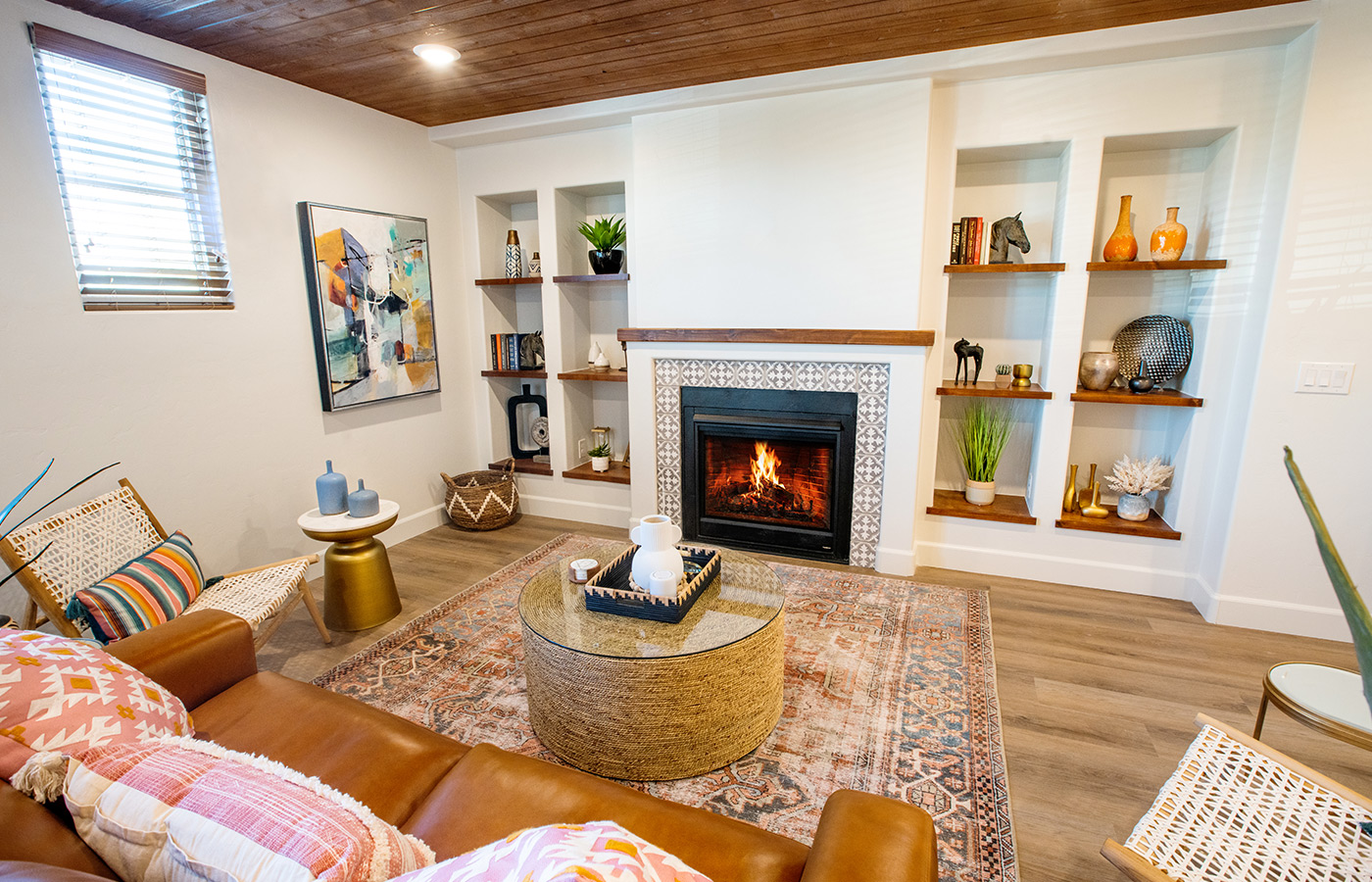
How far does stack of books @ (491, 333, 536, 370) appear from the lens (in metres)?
4.20

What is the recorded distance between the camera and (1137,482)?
307 cm

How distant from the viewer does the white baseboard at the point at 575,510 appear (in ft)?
13.3

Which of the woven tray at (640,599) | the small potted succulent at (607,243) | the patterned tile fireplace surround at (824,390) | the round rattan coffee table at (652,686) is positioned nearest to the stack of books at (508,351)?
the small potted succulent at (607,243)

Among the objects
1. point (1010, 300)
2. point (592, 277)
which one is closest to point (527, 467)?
point (592, 277)

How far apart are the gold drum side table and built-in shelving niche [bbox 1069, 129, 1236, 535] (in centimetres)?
336

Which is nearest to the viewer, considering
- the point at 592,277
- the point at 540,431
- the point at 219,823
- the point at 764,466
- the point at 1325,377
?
the point at 219,823

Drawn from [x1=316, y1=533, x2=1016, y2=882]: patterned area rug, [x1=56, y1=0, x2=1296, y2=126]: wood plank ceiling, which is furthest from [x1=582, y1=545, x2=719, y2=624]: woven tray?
[x1=56, y1=0, x2=1296, y2=126]: wood plank ceiling

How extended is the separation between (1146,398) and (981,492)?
2.77 ft

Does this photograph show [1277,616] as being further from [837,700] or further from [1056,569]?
[837,700]

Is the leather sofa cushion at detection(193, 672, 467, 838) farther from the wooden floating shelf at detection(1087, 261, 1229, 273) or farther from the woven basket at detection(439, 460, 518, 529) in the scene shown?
the wooden floating shelf at detection(1087, 261, 1229, 273)

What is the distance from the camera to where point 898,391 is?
3.13 meters

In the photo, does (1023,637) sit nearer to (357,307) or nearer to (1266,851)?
(1266,851)

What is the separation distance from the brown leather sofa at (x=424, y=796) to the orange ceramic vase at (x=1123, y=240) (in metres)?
2.90

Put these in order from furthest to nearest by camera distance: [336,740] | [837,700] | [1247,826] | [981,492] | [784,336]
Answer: [981,492], [784,336], [837,700], [336,740], [1247,826]
